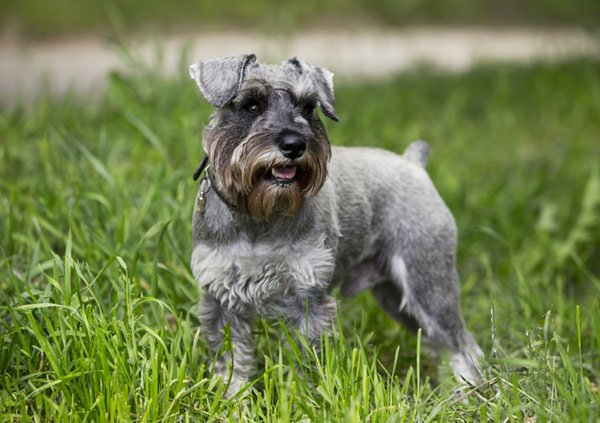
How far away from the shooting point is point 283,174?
3.51 metres

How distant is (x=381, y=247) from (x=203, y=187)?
4.06ft

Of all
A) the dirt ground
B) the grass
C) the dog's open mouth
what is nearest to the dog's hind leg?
the grass

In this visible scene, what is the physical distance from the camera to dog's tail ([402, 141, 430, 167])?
4.88 m

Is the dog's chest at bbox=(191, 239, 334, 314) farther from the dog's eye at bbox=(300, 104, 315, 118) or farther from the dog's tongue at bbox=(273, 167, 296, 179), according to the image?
the dog's eye at bbox=(300, 104, 315, 118)

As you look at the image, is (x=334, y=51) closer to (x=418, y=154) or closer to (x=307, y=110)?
(x=418, y=154)

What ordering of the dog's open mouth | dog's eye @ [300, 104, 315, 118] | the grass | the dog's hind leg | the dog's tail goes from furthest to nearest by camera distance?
the dog's tail, the dog's hind leg, dog's eye @ [300, 104, 315, 118], the dog's open mouth, the grass

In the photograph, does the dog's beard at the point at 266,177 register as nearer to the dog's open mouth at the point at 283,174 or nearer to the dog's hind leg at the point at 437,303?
the dog's open mouth at the point at 283,174

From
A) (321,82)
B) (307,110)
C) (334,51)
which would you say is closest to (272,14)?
(334,51)

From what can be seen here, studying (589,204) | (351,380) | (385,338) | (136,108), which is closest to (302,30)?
(136,108)

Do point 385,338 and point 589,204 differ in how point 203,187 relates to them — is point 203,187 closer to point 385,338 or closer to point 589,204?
point 385,338

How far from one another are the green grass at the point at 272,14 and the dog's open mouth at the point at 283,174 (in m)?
9.33

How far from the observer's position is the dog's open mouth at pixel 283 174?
3.50m

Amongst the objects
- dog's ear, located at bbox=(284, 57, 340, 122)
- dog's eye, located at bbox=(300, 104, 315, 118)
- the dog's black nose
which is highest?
dog's ear, located at bbox=(284, 57, 340, 122)

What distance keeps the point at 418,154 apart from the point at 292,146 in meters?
1.74
